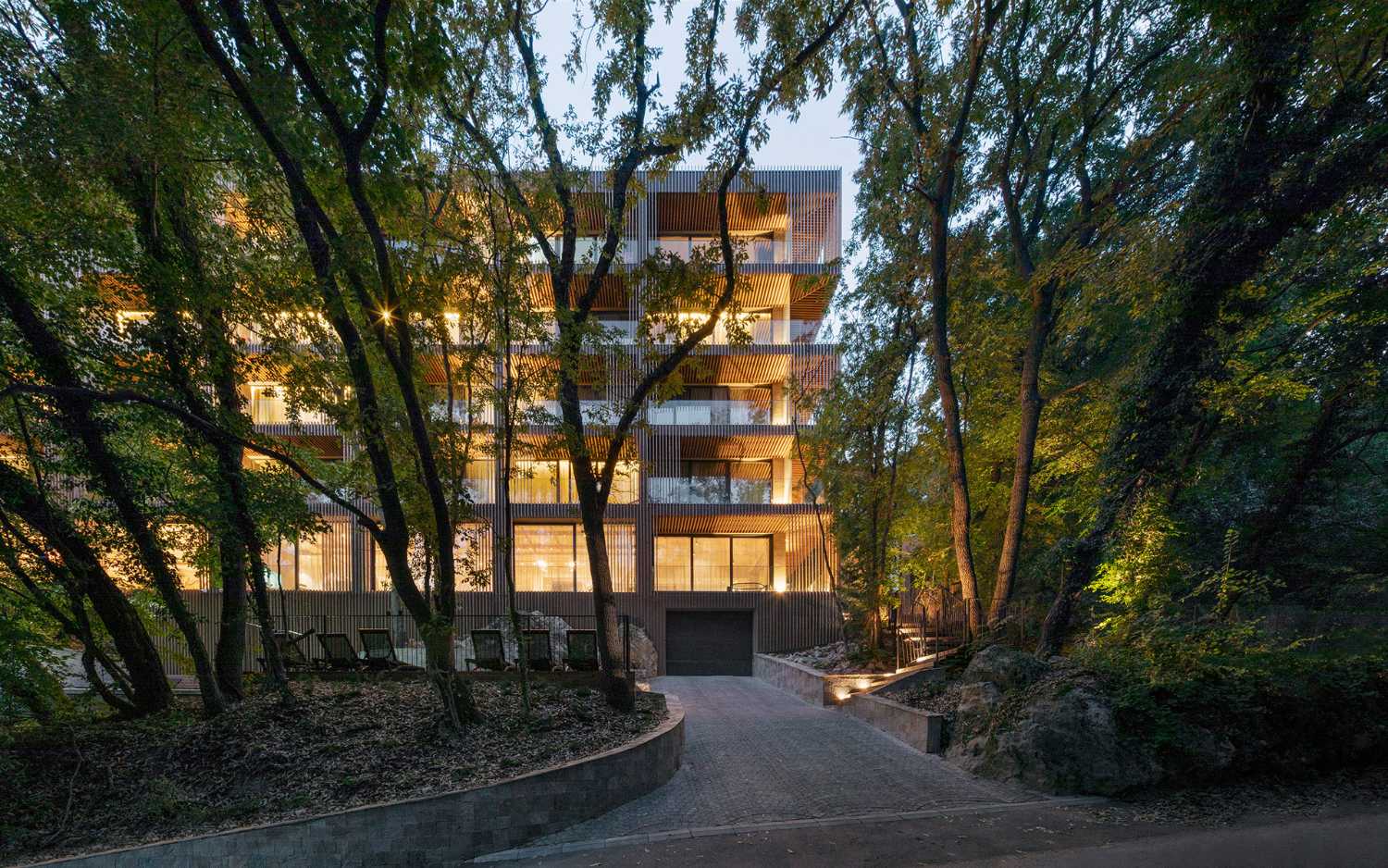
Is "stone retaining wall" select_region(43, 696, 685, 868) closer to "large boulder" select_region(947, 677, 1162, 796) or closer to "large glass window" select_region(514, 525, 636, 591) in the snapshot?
"large boulder" select_region(947, 677, 1162, 796)

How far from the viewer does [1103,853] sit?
4812 mm

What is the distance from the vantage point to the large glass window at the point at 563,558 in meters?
18.5

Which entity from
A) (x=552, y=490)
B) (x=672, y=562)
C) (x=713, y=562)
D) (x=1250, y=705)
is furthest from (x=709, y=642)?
(x=1250, y=705)

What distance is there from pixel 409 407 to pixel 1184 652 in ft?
30.4

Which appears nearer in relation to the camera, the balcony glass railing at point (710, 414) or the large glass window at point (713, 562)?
the balcony glass railing at point (710, 414)

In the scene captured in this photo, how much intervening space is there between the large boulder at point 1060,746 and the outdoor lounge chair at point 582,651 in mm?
5703

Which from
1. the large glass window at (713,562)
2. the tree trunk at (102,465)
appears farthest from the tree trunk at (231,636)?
the large glass window at (713,562)

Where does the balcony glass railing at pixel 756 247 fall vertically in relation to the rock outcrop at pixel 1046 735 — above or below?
above

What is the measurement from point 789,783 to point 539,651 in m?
5.12

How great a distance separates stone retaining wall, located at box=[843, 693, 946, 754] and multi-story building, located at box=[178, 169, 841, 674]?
7.46m

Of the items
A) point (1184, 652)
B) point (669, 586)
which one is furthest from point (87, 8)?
point (669, 586)

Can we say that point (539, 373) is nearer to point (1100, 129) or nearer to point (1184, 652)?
point (1184, 652)

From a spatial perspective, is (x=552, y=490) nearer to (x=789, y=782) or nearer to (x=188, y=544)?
(x=188, y=544)

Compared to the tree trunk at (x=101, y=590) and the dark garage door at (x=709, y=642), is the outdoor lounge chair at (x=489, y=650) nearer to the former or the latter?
the tree trunk at (x=101, y=590)
